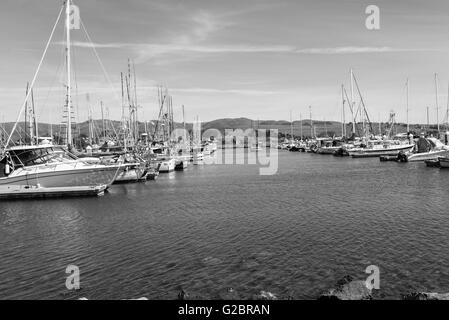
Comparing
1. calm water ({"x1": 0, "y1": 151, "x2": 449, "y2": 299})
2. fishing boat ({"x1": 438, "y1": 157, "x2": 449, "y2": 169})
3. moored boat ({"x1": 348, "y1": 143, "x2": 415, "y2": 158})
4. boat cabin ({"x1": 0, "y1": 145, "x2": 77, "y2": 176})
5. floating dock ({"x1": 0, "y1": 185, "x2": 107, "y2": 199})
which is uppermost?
boat cabin ({"x1": 0, "y1": 145, "x2": 77, "y2": 176})

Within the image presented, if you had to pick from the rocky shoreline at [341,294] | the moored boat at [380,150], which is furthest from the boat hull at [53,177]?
the moored boat at [380,150]

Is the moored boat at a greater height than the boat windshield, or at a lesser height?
lesser

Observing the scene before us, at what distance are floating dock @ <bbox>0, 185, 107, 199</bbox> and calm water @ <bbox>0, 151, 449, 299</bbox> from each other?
73.2 inches

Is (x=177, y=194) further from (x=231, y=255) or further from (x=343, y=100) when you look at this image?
(x=343, y=100)

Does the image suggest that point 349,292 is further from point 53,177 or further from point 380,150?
point 380,150

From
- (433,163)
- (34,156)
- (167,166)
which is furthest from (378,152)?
(34,156)

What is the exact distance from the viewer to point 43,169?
4884 cm

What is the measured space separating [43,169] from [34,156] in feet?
5.82

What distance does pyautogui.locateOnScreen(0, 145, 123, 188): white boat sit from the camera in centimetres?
4834

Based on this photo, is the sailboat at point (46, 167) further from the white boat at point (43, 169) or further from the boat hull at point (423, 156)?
the boat hull at point (423, 156)

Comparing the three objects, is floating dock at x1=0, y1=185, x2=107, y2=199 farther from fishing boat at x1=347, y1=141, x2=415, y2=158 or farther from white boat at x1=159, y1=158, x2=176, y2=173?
fishing boat at x1=347, y1=141, x2=415, y2=158

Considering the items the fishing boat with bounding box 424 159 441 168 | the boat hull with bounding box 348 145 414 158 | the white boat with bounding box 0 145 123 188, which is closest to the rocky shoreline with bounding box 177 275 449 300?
the white boat with bounding box 0 145 123 188
